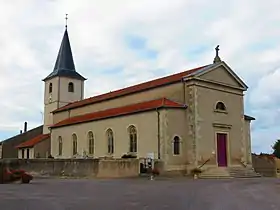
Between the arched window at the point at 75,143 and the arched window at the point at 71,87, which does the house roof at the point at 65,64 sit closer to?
the arched window at the point at 71,87

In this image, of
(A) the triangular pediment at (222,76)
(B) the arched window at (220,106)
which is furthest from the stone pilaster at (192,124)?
(B) the arched window at (220,106)

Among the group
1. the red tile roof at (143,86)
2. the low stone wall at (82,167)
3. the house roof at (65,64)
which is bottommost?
the low stone wall at (82,167)

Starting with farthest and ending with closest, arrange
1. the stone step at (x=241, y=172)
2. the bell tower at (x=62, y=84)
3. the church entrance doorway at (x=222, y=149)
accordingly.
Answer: the bell tower at (x=62, y=84), the church entrance doorway at (x=222, y=149), the stone step at (x=241, y=172)

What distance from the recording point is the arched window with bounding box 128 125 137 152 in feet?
125

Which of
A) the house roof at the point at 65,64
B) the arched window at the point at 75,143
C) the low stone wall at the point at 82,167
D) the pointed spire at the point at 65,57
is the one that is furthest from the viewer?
the pointed spire at the point at 65,57

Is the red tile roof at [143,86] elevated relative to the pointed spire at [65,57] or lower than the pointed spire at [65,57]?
lower

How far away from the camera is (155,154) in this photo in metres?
35.6

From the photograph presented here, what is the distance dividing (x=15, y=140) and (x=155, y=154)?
104ft

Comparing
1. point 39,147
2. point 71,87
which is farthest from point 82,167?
point 71,87

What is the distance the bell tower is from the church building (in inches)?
397

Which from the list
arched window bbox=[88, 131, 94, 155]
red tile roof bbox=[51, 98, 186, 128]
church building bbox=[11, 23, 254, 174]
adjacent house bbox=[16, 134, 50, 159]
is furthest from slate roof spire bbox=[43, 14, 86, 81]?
arched window bbox=[88, 131, 94, 155]

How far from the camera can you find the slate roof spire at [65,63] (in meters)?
57.9

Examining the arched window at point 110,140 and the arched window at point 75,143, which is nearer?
the arched window at point 110,140

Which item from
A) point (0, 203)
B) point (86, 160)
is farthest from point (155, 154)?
point (0, 203)
